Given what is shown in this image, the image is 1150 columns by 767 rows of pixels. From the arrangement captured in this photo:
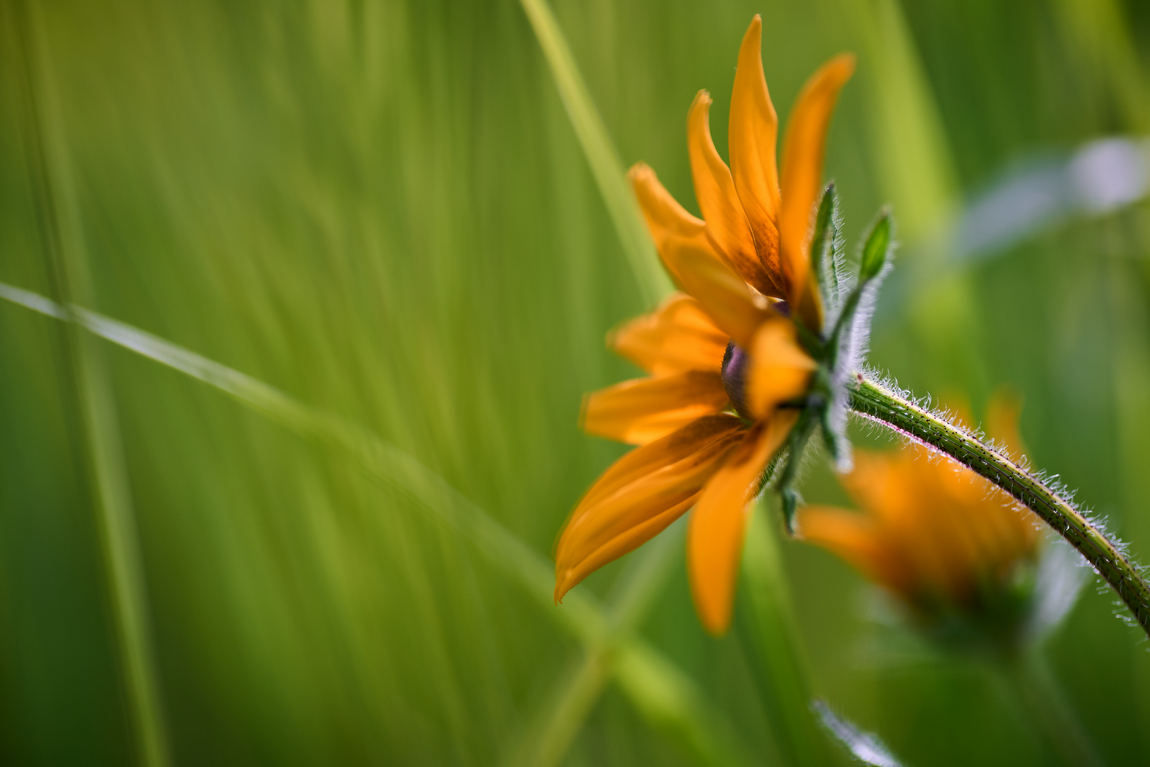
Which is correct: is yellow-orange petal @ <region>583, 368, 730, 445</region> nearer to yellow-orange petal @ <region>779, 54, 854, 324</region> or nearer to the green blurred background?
yellow-orange petal @ <region>779, 54, 854, 324</region>

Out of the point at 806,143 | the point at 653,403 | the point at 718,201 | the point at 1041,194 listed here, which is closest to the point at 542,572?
the point at 653,403

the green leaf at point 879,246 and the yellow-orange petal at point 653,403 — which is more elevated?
the green leaf at point 879,246

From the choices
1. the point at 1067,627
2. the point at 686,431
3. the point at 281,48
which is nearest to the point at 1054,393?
the point at 1067,627

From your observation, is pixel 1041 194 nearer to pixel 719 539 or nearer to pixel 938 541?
pixel 938 541

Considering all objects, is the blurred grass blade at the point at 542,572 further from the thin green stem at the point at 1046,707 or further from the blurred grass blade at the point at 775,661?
the thin green stem at the point at 1046,707

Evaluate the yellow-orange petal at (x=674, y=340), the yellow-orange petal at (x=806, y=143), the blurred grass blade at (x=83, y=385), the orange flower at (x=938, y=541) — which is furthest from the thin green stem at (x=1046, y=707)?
the blurred grass blade at (x=83, y=385)

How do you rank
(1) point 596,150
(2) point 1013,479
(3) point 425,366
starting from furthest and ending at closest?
(3) point 425,366 → (1) point 596,150 → (2) point 1013,479
